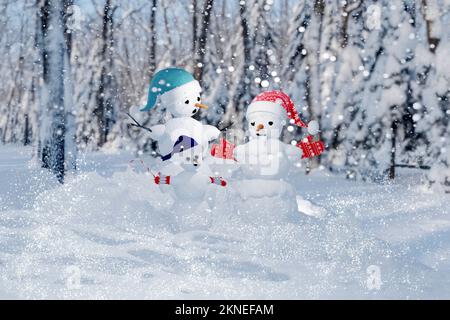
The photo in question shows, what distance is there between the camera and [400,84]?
12.3 metres

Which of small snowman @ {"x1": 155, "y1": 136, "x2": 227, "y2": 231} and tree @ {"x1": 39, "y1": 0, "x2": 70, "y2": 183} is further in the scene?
tree @ {"x1": 39, "y1": 0, "x2": 70, "y2": 183}

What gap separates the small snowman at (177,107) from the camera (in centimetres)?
577

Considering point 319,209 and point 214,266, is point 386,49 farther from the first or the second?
point 214,266

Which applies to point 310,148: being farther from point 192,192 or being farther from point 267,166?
point 192,192

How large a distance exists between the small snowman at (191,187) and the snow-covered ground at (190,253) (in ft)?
0.48

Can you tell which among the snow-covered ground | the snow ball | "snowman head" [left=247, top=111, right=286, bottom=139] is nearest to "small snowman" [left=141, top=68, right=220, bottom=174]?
"snowman head" [left=247, top=111, right=286, bottom=139]

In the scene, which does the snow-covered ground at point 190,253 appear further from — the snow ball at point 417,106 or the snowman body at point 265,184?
the snow ball at point 417,106

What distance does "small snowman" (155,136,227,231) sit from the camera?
5652 mm

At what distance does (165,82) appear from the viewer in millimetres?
5836

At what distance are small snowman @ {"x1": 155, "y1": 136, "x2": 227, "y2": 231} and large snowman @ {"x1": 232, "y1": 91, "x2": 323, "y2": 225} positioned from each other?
34cm

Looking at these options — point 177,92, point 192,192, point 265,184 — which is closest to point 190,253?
point 192,192

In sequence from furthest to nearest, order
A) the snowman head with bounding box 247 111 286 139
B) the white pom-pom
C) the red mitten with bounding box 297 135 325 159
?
the red mitten with bounding box 297 135 325 159 < the snowman head with bounding box 247 111 286 139 < the white pom-pom

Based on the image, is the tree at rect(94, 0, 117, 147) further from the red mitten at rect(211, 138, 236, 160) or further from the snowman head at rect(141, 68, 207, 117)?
the red mitten at rect(211, 138, 236, 160)

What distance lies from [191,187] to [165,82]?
3.61 feet
